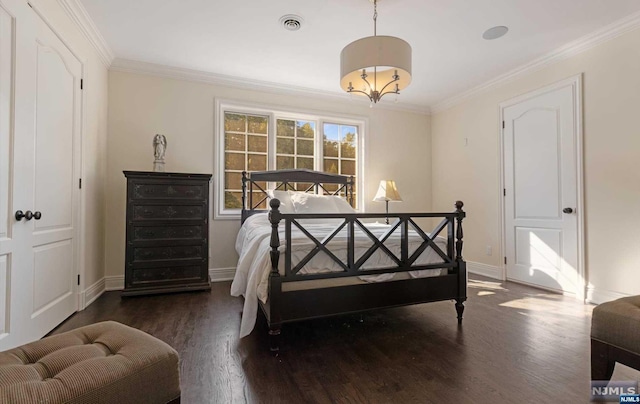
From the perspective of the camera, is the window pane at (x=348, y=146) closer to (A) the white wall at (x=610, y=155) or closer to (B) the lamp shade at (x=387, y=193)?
(B) the lamp shade at (x=387, y=193)

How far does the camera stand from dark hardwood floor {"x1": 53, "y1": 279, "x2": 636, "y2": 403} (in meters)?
1.57

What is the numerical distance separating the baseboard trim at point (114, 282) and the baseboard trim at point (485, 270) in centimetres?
467

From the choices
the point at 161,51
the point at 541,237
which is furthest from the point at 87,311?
the point at 541,237

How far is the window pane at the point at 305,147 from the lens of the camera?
4.62 metres

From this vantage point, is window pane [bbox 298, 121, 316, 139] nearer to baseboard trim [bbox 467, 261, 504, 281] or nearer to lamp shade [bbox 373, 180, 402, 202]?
lamp shade [bbox 373, 180, 402, 202]

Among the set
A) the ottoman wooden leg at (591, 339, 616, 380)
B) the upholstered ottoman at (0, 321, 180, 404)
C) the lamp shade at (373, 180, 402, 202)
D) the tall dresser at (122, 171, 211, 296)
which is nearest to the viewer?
the upholstered ottoman at (0, 321, 180, 404)

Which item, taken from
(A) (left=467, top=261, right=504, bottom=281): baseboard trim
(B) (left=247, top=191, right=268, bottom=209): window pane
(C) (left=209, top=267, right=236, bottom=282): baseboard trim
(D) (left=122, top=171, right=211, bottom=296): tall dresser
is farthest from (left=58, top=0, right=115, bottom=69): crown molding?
(A) (left=467, top=261, right=504, bottom=281): baseboard trim

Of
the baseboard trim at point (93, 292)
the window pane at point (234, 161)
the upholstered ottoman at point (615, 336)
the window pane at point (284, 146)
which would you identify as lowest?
the baseboard trim at point (93, 292)

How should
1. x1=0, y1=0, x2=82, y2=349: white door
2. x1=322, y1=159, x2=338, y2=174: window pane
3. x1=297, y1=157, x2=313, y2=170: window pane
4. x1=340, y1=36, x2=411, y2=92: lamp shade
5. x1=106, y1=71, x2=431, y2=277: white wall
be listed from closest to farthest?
x1=0, y1=0, x2=82, y2=349: white door, x1=340, y1=36, x2=411, y2=92: lamp shade, x1=106, y1=71, x2=431, y2=277: white wall, x1=297, y1=157, x2=313, y2=170: window pane, x1=322, y1=159, x2=338, y2=174: window pane

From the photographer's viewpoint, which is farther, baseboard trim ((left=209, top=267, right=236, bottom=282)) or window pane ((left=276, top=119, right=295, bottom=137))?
window pane ((left=276, top=119, right=295, bottom=137))

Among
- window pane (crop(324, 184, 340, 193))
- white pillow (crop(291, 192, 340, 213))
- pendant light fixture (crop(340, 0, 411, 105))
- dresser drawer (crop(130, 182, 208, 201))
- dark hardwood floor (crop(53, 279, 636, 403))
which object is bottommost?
dark hardwood floor (crop(53, 279, 636, 403))

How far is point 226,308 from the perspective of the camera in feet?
9.61

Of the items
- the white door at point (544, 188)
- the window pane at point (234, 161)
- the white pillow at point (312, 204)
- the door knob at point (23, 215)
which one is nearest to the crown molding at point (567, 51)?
the white door at point (544, 188)

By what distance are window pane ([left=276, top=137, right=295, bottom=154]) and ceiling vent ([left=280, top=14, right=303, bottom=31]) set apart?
5.60ft
